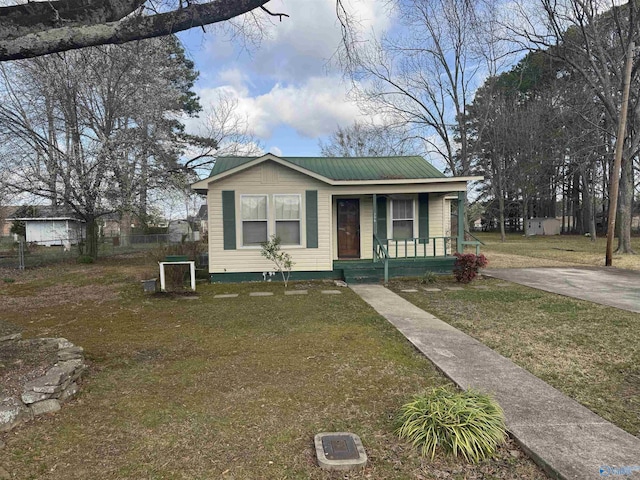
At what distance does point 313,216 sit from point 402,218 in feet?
9.52

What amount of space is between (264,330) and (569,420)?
12.8 feet

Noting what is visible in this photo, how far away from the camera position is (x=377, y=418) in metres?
3.03

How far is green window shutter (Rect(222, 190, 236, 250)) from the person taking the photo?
10.1m

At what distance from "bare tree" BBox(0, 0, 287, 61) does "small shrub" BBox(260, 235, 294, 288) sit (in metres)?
6.48

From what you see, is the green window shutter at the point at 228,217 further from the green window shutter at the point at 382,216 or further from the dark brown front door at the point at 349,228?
the green window shutter at the point at 382,216

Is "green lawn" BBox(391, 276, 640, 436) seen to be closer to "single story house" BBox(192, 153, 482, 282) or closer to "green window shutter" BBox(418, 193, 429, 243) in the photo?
"single story house" BBox(192, 153, 482, 282)

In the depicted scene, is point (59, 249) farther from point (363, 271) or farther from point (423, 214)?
point (423, 214)

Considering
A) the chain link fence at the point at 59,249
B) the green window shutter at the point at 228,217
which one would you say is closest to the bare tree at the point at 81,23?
the green window shutter at the point at 228,217

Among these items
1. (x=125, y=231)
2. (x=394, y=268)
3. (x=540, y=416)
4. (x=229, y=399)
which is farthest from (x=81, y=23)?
(x=125, y=231)

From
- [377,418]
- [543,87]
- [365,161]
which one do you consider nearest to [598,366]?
→ [377,418]

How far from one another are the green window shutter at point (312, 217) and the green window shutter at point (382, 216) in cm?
213

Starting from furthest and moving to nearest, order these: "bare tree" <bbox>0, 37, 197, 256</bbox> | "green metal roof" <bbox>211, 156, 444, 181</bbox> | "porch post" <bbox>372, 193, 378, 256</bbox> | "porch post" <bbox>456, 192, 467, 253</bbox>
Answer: "bare tree" <bbox>0, 37, 197, 256</bbox>
"green metal roof" <bbox>211, 156, 444, 181</bbox>
"porch post" <bbox>456, 192, 467, 253</bbox>
"porch post" <bbox>372, 193, 378, 256</bbox>

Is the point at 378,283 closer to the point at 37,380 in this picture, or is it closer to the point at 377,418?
the point at 377,418

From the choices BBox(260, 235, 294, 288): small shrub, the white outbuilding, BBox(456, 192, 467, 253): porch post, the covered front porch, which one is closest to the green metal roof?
the covered front porch
